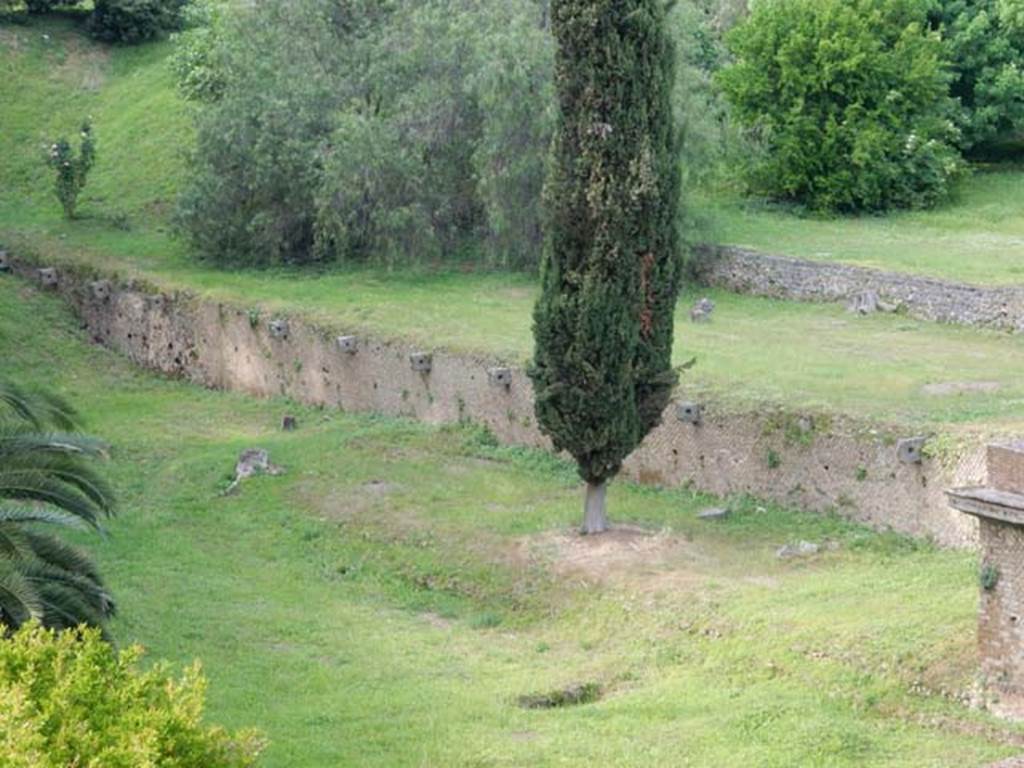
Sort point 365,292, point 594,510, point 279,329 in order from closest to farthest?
point 594,510, point 279,329, point 365,292

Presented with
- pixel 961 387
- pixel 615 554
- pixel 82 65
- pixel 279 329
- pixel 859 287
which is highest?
pixel 82 65

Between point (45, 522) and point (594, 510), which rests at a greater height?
point (45, 522)

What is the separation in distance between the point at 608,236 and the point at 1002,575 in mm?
7434

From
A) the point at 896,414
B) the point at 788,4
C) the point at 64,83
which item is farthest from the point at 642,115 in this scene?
the point at 64,83

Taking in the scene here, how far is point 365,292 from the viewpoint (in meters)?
38.3

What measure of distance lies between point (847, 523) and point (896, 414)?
1952mm

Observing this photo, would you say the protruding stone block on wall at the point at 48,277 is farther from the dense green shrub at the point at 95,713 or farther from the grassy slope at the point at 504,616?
the dense green shrub at the point at 95,713

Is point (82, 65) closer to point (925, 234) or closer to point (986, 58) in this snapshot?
point (986, 58)

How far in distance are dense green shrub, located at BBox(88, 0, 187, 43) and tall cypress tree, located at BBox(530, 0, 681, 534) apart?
31.0m

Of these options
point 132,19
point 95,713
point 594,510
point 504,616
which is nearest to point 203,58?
point 132,19

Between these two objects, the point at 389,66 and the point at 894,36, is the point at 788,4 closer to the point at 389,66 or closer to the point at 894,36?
the point at 894,36

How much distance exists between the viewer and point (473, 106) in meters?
39.2

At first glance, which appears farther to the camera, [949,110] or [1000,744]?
[949,110]

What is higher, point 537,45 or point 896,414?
point 537,45
